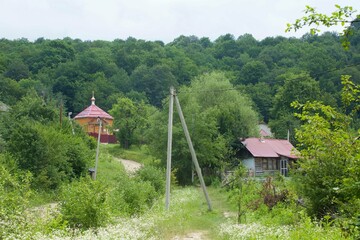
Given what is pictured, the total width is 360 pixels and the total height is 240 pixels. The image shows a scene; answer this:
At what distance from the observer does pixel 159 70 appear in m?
90.2

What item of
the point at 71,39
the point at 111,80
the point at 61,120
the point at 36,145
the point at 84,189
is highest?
the point at 71,39

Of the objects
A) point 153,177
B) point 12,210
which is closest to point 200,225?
point 12,210

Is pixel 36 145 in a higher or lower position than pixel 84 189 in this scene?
higher

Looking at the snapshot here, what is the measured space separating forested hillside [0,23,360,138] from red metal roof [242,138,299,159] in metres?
14.1

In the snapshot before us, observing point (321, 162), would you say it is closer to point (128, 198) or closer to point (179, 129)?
point (128, 198)

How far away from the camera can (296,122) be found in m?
68.5

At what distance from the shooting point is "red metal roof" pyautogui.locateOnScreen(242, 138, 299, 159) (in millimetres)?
50156

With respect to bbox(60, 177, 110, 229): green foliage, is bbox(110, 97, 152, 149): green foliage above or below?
above

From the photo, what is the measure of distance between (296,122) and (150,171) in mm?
43557

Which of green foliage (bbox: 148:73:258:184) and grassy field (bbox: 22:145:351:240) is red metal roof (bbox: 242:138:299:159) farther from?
grassy field (bbox: 22:145:351:240)

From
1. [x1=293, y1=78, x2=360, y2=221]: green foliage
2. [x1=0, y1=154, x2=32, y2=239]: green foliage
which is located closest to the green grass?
[x1=293, y1=78, x2=360, y2=221]: green foliage

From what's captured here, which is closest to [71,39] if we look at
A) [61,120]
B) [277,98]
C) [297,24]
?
[277,98]

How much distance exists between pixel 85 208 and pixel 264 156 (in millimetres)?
37895

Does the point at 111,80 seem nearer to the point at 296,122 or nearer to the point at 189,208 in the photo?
the point at 296,122
